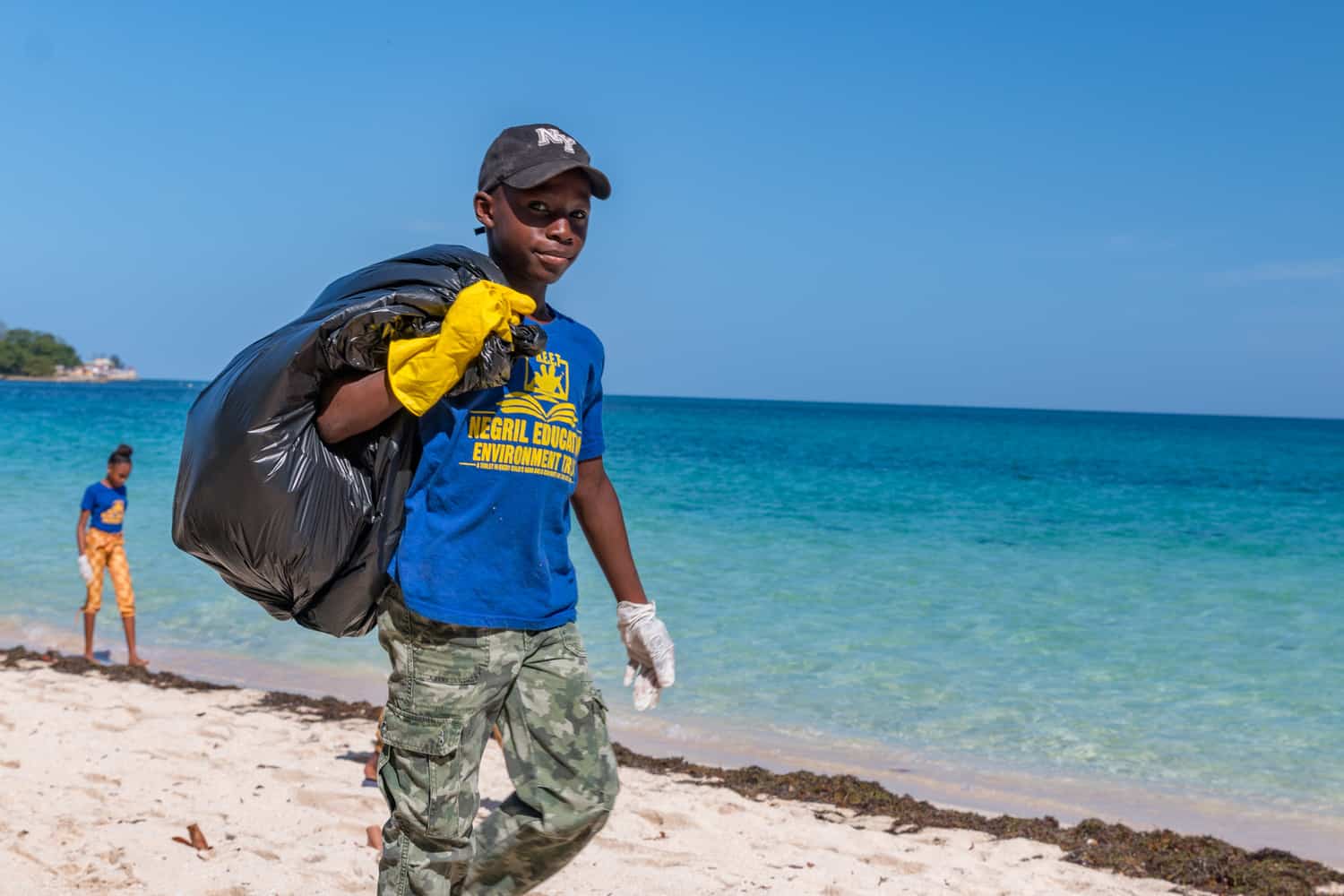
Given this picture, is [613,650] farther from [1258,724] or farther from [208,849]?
[208,849]

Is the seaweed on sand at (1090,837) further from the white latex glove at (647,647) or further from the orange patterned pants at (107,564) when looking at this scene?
the orange patterned pants at (107,564)

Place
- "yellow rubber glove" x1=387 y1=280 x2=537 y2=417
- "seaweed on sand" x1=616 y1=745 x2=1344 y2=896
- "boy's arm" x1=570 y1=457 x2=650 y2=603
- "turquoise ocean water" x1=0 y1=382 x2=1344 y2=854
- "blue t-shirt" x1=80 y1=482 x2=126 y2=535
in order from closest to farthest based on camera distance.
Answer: "yellow rubber glove" x1=387 y1=280 x2=537 y2=417, "boy's arm" x1=570 y1=457 x2=650 y2=603, "seaweed on sand" x1=616 y1=745 x2=1344 y2=896, "turquoise ocean water" x1=0 y1=382 x2=1344 y2=854, "blue t-shirt" x1=80 y1=482 x2=126 y2=535

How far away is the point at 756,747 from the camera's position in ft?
19.9

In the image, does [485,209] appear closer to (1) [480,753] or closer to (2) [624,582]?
(2) [624,582]

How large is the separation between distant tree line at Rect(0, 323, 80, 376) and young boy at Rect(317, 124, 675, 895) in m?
138

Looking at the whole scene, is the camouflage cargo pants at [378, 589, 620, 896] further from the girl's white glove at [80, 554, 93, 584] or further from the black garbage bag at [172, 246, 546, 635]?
the girl's white glove at [80, 554, 93, 584]

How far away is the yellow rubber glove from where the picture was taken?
2.12m

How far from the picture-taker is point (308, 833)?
396 cm

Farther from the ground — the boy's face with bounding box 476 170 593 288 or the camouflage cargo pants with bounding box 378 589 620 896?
the boy's face with bounding box 476 170 593 288

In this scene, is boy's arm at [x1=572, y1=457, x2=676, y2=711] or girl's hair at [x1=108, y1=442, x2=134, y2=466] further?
girl's hair at [x1=108, y1=442, x2=134, y2=466]

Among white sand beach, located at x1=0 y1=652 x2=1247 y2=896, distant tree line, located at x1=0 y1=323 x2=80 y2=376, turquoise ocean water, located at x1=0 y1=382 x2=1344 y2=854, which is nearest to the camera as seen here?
white sand beach, located at x1=0 y1=652 x2=1247 y2=896

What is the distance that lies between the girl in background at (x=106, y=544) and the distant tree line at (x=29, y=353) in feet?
433

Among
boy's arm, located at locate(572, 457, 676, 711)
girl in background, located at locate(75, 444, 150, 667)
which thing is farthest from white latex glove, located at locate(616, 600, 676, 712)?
girl in background, located at locate(75, 444, 150, 667)

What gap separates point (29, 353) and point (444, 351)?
13855cm
